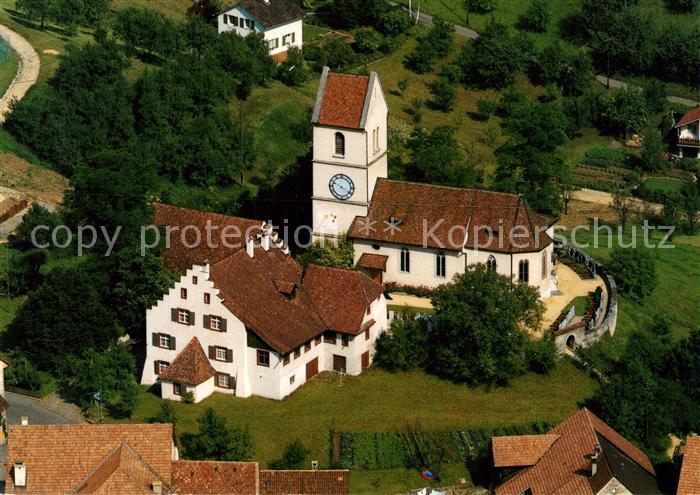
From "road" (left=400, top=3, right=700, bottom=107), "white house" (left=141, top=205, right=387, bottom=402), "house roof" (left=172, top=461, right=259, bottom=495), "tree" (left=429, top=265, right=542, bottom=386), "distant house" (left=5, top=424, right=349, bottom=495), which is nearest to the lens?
"distant house" (left=5, top=424, right=349, bottom=495)

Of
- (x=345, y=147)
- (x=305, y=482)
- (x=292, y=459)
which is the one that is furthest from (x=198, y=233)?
(x=305, y=482)

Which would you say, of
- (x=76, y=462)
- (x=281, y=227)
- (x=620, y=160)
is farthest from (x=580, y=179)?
(x=76, y=462)

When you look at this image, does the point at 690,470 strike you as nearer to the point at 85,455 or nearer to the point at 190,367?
the point at 190,367

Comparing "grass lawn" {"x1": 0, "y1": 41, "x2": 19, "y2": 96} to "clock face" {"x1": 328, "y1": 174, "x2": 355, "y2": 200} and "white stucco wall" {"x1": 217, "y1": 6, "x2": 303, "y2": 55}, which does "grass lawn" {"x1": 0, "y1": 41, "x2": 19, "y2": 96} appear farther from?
"clock face" {"x1": 328, "y1": 174, "x2": 355, "y2": 200}

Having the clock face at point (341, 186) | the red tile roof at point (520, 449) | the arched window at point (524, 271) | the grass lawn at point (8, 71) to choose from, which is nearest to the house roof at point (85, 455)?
the red tile roof at point (520, 449)

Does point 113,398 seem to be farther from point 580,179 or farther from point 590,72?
point 590,72

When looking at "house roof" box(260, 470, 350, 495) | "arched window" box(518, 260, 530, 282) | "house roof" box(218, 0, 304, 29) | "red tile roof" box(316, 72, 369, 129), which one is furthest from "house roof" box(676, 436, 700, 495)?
"house roof" box(218, 0, 304, 29)
